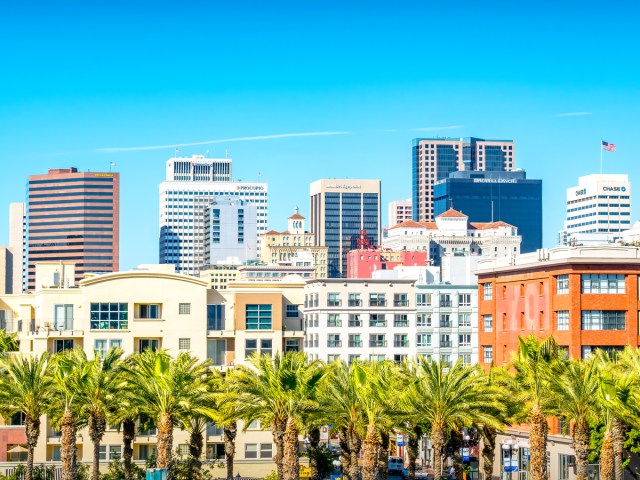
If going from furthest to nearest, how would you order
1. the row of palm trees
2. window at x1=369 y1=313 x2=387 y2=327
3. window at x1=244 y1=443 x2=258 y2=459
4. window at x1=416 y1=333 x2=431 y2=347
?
window at x1=416 y1=333 x2=431 y2=347
window at x1=369 y1=313 x2=387 y2=327
window at x1=244 y1=443 x2=258 y2=459
the row of palm trees

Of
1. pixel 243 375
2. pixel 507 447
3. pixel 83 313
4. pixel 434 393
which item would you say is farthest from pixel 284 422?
pixel 83 313

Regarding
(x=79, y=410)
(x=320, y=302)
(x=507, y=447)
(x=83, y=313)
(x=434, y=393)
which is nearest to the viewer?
(x=434, y=393)

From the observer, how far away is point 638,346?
→ 383ft

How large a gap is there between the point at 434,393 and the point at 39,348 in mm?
46098

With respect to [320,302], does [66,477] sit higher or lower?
lower

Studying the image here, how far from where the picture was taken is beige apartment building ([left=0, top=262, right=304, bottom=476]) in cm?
11556

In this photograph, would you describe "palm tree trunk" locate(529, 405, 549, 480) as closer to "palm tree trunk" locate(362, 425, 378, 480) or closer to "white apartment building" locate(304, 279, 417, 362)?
"palm tree trunk" locate(362, 425, 378, 480)

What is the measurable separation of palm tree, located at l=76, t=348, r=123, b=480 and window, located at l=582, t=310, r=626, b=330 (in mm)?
44761

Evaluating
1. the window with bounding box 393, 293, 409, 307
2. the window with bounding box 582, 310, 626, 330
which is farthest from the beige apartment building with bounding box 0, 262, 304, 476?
the window with bounding box 393, 293, 409, 307

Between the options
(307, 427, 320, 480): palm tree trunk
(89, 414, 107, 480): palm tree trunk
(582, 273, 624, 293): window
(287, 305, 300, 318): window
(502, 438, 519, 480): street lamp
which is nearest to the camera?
(89, 414, 107, 480): palm tree trunk

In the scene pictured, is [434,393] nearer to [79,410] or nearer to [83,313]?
[79,410]

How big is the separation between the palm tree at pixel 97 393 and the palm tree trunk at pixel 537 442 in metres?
27.0

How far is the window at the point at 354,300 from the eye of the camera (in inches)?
6373

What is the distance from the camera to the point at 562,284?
119188 mm
